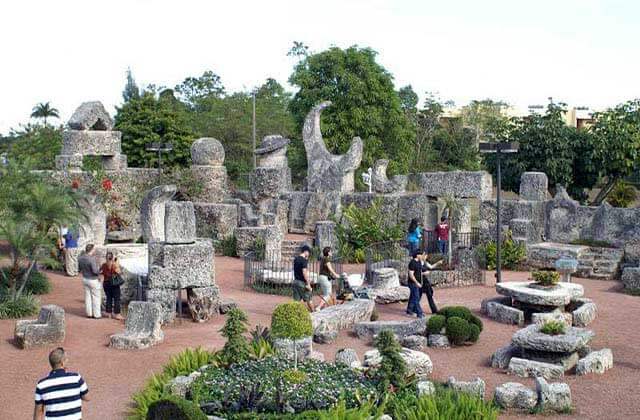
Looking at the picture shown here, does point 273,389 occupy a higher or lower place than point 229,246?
lower

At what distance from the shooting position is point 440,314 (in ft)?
47.7

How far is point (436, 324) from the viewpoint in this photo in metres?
14.0

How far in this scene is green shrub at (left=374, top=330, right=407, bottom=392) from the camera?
10180 mm

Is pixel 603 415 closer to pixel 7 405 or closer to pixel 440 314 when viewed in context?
pixel 440 314

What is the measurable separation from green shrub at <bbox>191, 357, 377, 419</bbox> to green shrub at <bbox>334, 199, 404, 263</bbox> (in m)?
12.3

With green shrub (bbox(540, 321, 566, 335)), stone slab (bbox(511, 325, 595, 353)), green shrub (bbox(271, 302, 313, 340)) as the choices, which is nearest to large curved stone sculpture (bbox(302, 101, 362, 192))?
green shrub (bbox(540, 321, 566, 335))

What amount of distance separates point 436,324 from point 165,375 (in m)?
5.17

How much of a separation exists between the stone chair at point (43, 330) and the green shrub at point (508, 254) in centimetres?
1272

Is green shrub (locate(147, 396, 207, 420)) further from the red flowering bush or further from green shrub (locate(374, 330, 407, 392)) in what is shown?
the red flowering bush

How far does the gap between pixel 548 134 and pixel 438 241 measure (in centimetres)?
987

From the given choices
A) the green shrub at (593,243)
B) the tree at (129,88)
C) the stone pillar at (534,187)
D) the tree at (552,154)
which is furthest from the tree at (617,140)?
the tree at (129,88)

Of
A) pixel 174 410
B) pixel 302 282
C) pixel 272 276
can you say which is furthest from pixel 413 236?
pixel 174 410

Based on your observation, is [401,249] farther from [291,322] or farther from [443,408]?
[443,408]

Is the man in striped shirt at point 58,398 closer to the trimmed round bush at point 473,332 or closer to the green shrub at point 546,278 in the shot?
the trimmed round bush at point 473,332
